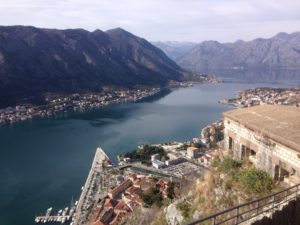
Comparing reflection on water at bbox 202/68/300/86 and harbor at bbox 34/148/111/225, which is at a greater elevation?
reflection on water at bbox 202/68/300/86

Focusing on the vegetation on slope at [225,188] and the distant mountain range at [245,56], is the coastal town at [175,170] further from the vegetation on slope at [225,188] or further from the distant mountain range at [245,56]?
the distant mountain range at [245,56]

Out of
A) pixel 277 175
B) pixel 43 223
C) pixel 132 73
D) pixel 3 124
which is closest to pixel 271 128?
pixel 277 175

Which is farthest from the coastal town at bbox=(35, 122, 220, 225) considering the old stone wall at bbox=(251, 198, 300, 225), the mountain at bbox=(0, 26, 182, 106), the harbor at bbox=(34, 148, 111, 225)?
the mountain at bbox=(0, 26, 182, 106)

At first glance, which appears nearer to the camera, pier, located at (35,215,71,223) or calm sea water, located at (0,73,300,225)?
pier, located at (35,215,71,223)

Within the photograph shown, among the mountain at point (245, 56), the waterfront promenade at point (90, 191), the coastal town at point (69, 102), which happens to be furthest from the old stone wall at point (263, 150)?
the mountain at point (245, 56)

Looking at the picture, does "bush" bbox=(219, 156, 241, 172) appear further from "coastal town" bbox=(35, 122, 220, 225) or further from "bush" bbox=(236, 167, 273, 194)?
"coastal town" bbox=(35, 122, 220, 225)

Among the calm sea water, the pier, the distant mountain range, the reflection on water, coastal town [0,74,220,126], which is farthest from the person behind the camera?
the distant mountain range
